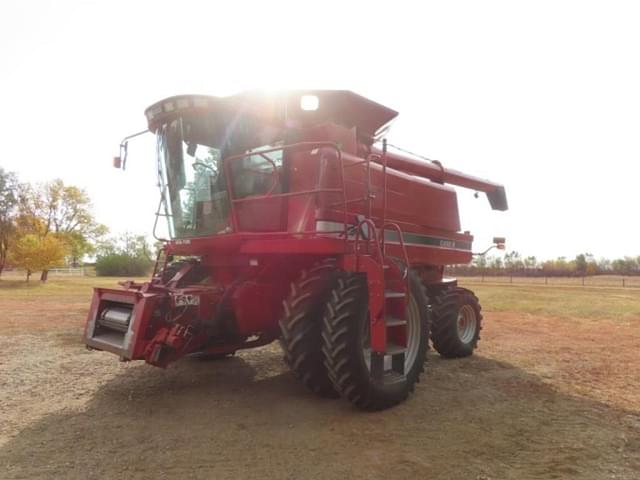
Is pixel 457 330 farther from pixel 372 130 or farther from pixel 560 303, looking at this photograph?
pixel 560 303

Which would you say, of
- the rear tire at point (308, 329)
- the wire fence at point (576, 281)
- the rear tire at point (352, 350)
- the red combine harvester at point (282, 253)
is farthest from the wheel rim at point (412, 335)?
the wire fence at point (576, 281)

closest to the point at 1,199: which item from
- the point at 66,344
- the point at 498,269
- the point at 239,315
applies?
the point at 66,344

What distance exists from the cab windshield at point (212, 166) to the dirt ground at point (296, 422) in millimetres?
1954

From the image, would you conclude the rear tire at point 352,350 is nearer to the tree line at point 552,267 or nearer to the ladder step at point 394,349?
the ladder step at point 394,349

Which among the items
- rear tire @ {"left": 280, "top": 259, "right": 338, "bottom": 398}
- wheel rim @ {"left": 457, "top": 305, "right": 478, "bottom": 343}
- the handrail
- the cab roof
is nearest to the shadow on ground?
rear tire @ {"left": 280, "top": 259, "right": 338, "bottom": 398}

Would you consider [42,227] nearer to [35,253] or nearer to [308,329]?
[35,253]

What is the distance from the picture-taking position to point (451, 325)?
25.0 ft

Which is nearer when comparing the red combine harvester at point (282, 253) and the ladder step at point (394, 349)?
the red combine harvester at point (282, 253)

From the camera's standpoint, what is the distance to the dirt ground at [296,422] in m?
3.51

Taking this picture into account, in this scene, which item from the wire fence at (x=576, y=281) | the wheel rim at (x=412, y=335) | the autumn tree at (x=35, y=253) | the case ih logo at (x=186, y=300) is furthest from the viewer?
the wire fence at (x=576, y=281)

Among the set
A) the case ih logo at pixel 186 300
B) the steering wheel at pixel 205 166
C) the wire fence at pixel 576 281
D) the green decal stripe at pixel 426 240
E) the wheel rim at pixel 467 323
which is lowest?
the wheel rim at pixel 467 323

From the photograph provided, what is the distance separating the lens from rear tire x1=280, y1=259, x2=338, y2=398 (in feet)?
15.4

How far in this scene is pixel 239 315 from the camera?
207 inches

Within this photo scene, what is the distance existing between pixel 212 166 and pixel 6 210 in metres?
35.5
